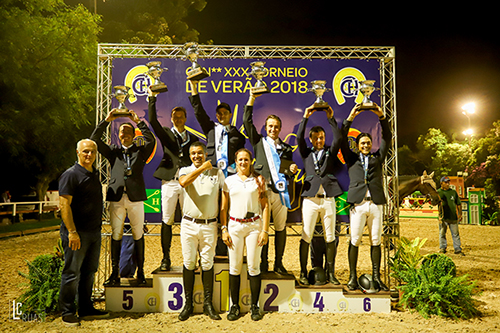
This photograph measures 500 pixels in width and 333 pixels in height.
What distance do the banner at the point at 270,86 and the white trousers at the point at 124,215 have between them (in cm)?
→ 105

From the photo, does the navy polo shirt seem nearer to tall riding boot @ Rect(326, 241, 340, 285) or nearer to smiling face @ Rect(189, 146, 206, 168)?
smiling face @ Rect(189, 146, 206, 168)

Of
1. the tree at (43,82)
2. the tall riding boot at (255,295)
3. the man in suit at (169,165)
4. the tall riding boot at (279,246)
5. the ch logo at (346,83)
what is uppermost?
the tree at (43,82)

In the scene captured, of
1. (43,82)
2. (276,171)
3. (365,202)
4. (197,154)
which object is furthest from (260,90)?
(43,82)

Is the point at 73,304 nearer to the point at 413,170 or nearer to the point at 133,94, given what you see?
the point at 133,94

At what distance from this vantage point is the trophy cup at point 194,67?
5199mm

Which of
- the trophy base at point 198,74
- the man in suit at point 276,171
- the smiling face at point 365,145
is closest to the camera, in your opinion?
the trophy base at point 198,74

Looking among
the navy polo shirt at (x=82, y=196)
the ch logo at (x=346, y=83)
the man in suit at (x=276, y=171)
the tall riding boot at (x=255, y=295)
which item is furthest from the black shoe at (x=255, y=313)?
the ch logo at (x=346, y=83)

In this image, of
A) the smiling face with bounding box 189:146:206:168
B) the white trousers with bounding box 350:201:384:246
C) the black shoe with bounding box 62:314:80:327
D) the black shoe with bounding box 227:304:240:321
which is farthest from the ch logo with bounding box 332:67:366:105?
the black shoe with bounding box 62:314:80:327

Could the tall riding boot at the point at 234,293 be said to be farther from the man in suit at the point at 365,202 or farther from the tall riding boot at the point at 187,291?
the man in suit at the point at 365,202

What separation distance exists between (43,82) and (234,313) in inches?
561

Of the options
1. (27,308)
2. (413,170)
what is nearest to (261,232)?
(27,308)

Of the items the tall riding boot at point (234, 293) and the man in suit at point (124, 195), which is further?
the man in suit at point (124, 195)

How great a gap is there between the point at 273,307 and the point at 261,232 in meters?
1.29

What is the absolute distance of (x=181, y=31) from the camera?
2489 centimetres
